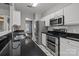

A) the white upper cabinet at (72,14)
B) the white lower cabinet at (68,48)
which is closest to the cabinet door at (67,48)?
the white lower cabinet at (68,48)

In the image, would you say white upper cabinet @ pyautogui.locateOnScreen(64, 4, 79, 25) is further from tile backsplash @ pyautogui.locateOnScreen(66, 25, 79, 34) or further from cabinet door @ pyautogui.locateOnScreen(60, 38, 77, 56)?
cabinet door @ pyautogui.locateOnScreen(60, 38, 77, 56)

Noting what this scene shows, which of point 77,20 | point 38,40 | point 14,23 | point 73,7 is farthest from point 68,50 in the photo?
point 38,40

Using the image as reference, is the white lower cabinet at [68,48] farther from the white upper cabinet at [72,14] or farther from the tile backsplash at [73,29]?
the tile backsplash at [73,29]

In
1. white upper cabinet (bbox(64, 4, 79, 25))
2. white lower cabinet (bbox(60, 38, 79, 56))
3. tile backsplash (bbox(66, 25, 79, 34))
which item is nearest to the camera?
white lower cabinet (bbox(60, 38, 79, 56))

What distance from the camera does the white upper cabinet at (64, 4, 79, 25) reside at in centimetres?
219

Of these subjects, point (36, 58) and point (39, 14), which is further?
point (39, 14)

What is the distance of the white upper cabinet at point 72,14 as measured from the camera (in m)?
2.19

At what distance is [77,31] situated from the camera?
2623 millimetres

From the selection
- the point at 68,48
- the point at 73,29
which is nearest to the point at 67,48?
the point at 68,48

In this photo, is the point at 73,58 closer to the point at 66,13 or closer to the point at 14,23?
the point at 14,23

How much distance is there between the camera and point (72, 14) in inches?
92.7

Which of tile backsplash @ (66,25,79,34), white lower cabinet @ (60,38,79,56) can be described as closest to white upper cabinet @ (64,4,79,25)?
tile backsplash @ (66,25,79,34)

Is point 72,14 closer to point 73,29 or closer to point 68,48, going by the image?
point 73,29

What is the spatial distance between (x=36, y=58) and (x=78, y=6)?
2.07 meters
